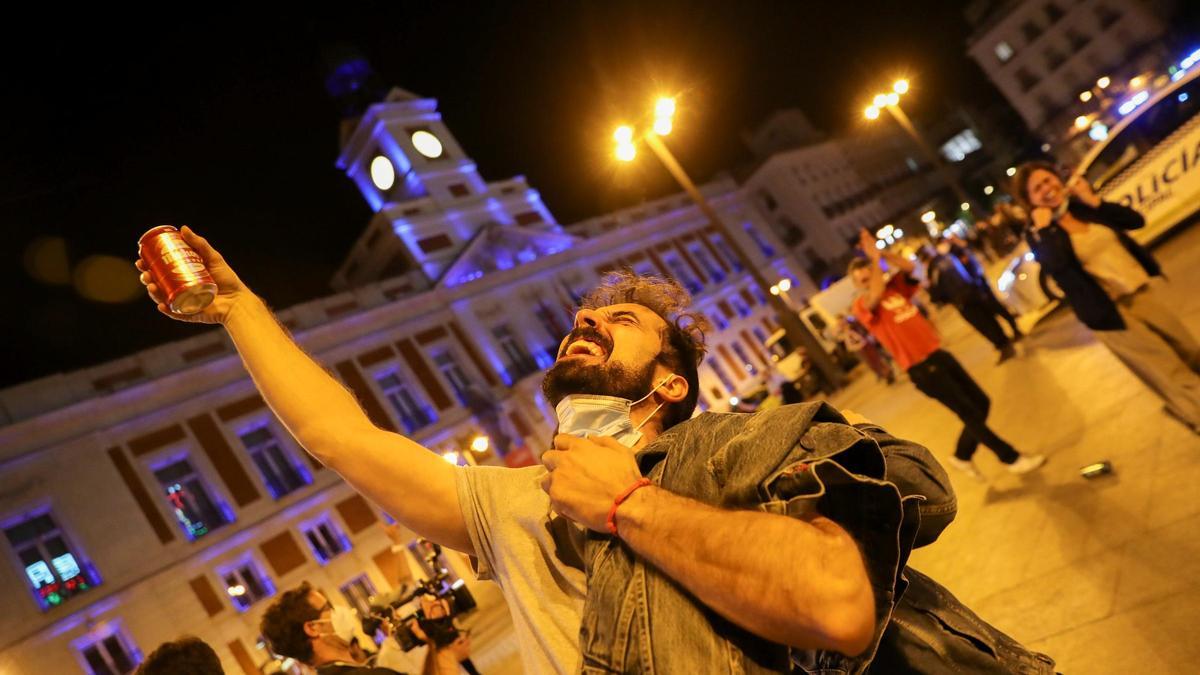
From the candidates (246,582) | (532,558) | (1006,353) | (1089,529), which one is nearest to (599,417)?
(532,558)

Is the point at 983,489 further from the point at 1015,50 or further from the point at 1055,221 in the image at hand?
Answer: the point at 1015,50

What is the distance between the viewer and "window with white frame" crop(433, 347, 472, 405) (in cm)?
2800

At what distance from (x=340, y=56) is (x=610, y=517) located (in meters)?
41.4

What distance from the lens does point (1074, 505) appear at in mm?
4074

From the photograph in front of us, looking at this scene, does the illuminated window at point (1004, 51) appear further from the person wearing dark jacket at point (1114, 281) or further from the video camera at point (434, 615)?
the video camera at point (434, 615)

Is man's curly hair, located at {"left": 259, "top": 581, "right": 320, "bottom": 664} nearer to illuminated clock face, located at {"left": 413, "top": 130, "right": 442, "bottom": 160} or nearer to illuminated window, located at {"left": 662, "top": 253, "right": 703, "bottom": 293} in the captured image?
illuminated clock face, located at {"left": 413, "top": 130, "right": 442, "bottom": 160}

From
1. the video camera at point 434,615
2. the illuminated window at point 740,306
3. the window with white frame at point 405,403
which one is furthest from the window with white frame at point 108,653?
the illuminated window at point 740,306

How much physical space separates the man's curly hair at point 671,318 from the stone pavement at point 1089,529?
2191 mm

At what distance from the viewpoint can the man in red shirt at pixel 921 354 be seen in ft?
17.2

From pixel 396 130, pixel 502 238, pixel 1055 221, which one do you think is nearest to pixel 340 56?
pixel 396 130

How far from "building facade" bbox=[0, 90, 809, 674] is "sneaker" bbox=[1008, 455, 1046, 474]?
4.92m

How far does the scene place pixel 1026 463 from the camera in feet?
16.2

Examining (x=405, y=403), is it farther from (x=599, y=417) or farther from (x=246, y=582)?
(x=599, y=417)

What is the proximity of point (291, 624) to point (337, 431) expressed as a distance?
242cm
